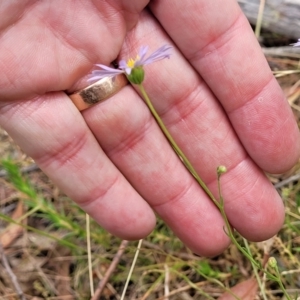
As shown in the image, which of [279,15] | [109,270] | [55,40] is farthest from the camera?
[279,15]

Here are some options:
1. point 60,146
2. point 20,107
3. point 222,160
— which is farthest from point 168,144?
point 20,107

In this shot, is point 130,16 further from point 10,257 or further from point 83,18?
point 10,257

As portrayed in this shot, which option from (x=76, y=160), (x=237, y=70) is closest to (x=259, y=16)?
(x=237, y=70)

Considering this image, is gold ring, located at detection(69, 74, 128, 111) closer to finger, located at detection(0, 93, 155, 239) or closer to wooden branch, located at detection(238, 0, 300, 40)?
finger, located at detection(0, 93, 155, 239)

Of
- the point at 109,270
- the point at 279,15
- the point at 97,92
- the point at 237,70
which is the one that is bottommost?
the point at 109,270

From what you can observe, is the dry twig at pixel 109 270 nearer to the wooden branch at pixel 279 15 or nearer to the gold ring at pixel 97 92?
the gold ring at pixel 97 92

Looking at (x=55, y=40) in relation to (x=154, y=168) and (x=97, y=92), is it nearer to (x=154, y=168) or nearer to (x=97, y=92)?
(x=97, y=92)

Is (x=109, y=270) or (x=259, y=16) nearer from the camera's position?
(x=109, y=270)

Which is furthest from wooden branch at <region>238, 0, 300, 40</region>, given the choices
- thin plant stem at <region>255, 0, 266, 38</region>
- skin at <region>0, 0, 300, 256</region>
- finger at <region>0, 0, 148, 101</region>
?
finger at <region>0, 0, 148, 101</region>
